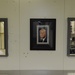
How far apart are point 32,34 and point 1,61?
2.18 ft

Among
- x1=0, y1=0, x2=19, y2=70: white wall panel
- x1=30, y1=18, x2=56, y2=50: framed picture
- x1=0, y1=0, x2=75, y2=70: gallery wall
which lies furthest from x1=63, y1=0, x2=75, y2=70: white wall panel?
x1=0, y1=0, x2=19, y2=70: white wall panel

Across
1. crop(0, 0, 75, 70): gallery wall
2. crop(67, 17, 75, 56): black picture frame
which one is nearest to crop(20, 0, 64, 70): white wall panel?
crop(0, 0, 75, 70): gallery wall

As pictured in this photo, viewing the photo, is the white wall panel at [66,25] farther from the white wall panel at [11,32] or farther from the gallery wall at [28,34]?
the white wall panel at [11,32]

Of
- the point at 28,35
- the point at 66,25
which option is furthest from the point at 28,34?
the point at 66,25

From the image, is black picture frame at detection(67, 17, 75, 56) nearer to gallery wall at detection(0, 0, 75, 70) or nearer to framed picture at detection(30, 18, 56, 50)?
gallery wall at detection(0, 0, 75, 70)

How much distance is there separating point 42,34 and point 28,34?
0.22 m

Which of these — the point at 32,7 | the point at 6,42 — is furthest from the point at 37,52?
the point at 32,7

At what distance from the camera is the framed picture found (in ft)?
7.10

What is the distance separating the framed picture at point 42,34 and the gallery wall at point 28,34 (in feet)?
0.21

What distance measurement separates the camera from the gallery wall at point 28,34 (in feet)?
7.13

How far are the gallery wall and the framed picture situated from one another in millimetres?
65

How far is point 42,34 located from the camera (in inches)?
85.4

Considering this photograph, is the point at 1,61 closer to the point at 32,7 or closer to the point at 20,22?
the point at 20,22

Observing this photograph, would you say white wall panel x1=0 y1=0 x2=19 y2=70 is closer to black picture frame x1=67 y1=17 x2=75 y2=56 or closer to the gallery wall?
the gallery wall
